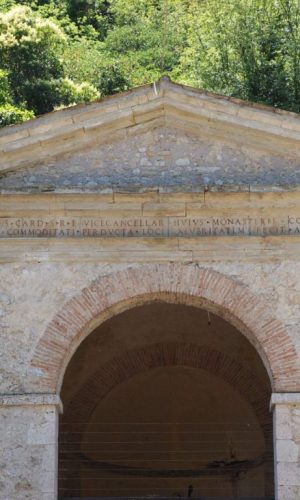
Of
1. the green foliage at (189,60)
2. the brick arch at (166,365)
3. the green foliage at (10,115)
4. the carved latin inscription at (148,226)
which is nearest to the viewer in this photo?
the carved latin inscription at (148,226)

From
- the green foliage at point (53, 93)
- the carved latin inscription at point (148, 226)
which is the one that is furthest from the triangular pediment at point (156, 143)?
the green foliage at point (53, 93)

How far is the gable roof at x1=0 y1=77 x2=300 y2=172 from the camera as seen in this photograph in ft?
58.4

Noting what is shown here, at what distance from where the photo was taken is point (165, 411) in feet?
75.2

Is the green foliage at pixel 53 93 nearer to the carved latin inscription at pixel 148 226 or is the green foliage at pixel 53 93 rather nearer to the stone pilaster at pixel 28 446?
→ the carved latin inscription at pixel 148 226

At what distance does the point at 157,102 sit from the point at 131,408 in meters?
6.71

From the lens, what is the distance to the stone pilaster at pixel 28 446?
1655 cm

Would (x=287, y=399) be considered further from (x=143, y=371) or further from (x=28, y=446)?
(x=143, y=371)

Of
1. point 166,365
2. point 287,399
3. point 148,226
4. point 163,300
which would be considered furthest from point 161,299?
point 166,365

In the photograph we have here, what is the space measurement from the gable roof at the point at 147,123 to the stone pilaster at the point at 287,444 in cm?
351

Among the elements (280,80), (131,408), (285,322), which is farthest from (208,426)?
(280,80)

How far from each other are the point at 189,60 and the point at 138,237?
55.1 feet

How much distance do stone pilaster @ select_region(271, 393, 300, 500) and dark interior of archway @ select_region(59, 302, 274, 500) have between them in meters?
4.28

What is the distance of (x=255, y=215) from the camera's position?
17625 mm

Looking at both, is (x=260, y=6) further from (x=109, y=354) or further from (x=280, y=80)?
(x=109, y=354)
